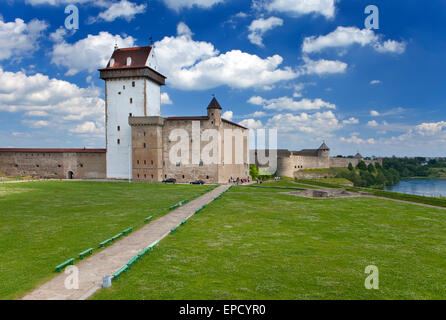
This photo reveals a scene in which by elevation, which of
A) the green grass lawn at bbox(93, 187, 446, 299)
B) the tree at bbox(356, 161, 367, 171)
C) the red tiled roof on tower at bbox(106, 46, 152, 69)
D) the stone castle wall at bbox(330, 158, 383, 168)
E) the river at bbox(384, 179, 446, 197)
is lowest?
the river at bbox(384, 179, 446, 197)

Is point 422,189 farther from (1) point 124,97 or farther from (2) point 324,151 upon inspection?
(1) point 124,97

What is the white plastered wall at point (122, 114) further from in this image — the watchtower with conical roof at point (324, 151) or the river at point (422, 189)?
the watchtower with conical roof at point (324, 151)

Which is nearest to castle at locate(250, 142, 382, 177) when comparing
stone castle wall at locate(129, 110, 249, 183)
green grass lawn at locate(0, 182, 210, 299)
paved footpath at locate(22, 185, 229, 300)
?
stone castle wall at locate(129, 110, 249, 183)

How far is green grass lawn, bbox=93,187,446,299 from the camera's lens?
7.22 m

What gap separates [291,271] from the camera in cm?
848

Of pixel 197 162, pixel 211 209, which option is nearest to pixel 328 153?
pixel 197 162

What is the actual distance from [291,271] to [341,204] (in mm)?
15515

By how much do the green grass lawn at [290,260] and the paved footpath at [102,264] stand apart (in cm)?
56

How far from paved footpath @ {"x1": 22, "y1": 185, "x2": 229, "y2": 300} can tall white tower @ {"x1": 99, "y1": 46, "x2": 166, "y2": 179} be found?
30354 mm

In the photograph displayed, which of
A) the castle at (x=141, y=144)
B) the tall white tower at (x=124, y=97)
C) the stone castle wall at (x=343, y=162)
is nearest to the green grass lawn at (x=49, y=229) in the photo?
the castle at (x=141, y=144)

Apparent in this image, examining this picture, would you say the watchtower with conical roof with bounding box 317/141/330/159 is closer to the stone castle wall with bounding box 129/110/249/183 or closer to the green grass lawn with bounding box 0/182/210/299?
the stone castle wall with bounding box 129/110/249/183

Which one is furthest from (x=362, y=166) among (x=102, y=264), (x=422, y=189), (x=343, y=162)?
(x=102, y=264)

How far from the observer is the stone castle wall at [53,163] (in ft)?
145

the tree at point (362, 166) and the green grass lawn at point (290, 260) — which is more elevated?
the tree at point (362, 166)
